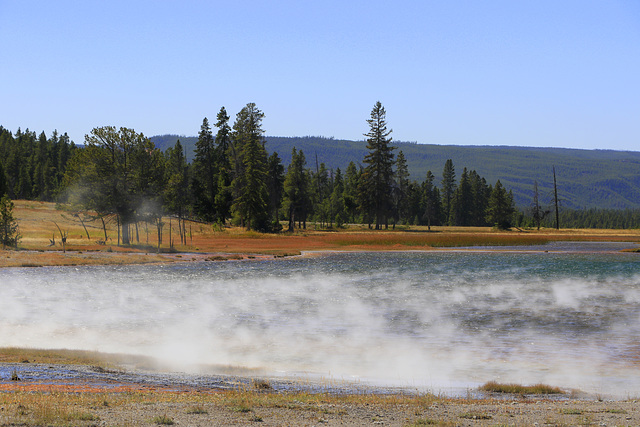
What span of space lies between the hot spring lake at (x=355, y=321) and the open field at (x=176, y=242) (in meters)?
6.89

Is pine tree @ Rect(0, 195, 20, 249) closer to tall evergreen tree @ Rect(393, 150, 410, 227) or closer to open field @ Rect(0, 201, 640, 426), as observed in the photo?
open field @ Rect(0, 201, 640, 426)

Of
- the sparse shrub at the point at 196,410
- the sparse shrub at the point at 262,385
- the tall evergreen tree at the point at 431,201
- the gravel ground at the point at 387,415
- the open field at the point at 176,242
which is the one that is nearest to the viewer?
the gravel ground at the point at 387,415

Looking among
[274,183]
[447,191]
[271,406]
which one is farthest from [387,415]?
[447,191]

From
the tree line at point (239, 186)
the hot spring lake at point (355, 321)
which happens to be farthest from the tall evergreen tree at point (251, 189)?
the hot spring lake at point (355, 321)

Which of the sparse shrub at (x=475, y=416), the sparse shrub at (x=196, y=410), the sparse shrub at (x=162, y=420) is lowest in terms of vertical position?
the sparse shrub at (x=475, y=416)

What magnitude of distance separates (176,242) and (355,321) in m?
53.5

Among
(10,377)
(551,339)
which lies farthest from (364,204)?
(10,377)

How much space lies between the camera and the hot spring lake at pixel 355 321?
18438 millimetres

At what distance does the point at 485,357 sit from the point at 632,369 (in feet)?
13.2

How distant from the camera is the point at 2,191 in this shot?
104062 millimetres

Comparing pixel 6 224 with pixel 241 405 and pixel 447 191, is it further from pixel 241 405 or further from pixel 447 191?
pixel 447 191

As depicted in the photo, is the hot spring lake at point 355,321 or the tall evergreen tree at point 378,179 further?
the tall evergreen tree at point 378,179

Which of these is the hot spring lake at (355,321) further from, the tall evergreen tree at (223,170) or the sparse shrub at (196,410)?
the tall evergreen tree at (223,170)

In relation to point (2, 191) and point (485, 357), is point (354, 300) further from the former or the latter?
point (2, 191)
